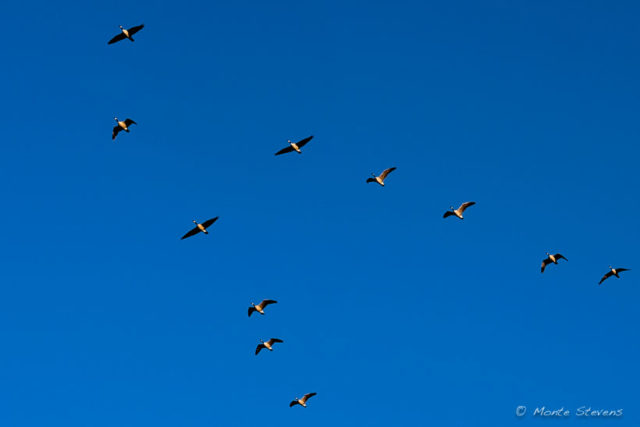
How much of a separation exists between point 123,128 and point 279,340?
26.8 meters

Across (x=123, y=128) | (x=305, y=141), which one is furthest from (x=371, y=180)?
(x=123, y=128)

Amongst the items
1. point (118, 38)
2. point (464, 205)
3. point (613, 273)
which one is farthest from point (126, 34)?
point (613, 273)

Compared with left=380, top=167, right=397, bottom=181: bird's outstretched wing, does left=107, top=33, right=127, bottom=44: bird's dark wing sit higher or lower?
higher

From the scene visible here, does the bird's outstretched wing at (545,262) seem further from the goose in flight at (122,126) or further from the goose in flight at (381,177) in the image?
the goose in flight at (122,126)

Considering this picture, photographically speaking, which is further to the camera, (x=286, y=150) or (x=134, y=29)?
(x=286, y=150)

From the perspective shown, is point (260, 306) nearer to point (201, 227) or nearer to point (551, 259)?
point (201, 227)

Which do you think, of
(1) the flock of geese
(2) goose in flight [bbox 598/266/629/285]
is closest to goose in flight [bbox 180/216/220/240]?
(1) the flock of geese

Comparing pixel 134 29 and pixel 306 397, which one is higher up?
pixel 134 29

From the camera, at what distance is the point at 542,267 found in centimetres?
8788

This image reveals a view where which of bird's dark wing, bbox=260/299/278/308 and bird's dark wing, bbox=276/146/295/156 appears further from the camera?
bird's dark wing, bbox=260/299/278/308

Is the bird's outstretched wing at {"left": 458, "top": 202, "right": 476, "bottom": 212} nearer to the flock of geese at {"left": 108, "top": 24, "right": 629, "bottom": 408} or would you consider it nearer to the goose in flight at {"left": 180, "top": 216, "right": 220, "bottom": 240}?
the flock of geese at {"left": 108, "top": 24, "right": 629, "bottom": 408}

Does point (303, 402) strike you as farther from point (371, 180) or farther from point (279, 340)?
point (371, 180)

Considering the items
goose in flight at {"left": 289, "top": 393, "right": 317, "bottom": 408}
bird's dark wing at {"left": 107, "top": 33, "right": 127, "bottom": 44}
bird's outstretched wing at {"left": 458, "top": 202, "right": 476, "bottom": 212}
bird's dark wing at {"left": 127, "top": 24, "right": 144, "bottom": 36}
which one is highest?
bird's dark wing at {"left": 127, "top": 24, "right": 144, "bottom": 36}

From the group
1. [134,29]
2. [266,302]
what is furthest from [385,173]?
[134,29]
